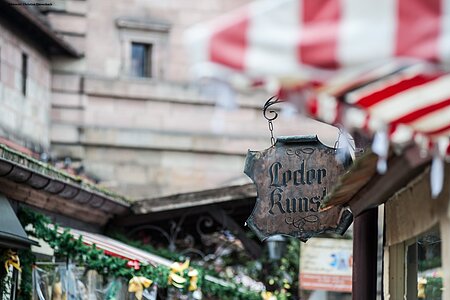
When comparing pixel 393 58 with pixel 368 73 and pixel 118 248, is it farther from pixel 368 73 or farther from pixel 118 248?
pixel 118 248

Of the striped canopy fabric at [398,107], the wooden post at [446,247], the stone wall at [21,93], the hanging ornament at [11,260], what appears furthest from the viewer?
the stone wall at [21,93]

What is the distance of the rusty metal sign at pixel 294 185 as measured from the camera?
921cm

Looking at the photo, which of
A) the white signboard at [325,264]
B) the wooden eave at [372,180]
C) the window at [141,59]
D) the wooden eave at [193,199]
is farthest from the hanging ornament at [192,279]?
the window at [141,59]

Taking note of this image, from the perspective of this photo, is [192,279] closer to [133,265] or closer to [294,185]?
[133,265]

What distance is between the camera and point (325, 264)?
17500 mm

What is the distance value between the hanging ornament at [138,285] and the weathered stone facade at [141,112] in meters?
14.1

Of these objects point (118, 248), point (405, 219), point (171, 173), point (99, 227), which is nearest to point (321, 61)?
point (405, 219)

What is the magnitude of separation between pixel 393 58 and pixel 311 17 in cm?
31

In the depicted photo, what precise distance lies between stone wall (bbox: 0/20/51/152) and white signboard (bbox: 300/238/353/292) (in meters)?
6.87

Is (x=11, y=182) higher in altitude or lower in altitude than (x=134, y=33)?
lower

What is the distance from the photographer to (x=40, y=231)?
1283 cm

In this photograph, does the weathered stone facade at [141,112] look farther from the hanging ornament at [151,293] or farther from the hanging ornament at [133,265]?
the hanging ornament at [133,265]

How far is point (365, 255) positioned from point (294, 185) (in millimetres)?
908

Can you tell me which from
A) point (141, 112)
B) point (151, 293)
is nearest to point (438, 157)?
point (151, 293)
